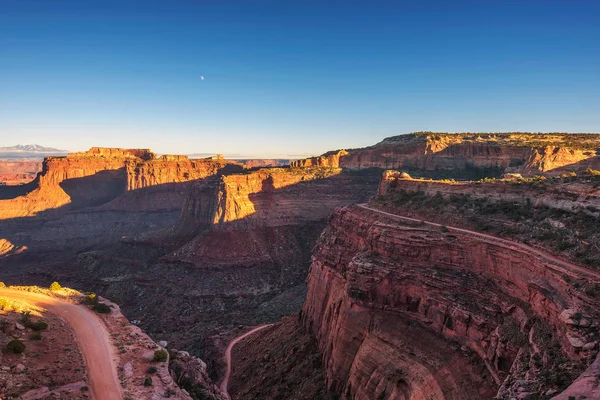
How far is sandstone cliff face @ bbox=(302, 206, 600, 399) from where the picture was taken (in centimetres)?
1625

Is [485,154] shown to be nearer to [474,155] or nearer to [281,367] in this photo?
[474,155]

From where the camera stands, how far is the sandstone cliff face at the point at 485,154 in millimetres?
64875

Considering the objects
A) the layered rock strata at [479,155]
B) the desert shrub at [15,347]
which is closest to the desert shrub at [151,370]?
the desert shrub at [15,347]

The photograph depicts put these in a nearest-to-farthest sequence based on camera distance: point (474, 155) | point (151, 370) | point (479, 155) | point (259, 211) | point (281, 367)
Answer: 1. point (151, 370)
2. point (281, 367)
3. point (259, 211)
4. point (479, 155)
5. point (474, 155)

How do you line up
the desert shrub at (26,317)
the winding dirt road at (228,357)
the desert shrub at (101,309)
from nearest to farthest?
the desert shrub at (26,317) → the desert shrub at (101,309) → the winding dirt road at (228,357)

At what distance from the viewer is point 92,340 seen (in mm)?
27797

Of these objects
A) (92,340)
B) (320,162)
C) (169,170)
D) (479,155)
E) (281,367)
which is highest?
(479,155)

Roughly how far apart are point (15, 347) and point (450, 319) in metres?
26.8

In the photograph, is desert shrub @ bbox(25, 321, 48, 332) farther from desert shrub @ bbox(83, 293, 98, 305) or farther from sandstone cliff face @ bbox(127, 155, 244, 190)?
sandstone cliff face @ bbox(127, 155, 244, 190)

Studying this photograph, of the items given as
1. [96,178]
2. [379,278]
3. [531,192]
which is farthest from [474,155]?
[96,178]

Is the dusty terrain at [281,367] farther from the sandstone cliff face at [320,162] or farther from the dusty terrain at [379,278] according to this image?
the sandstone cliff face at [320,162]

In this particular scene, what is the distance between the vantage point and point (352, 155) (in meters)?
109

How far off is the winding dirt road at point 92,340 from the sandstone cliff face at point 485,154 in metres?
67.0

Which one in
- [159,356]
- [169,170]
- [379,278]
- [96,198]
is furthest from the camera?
[96,198]
